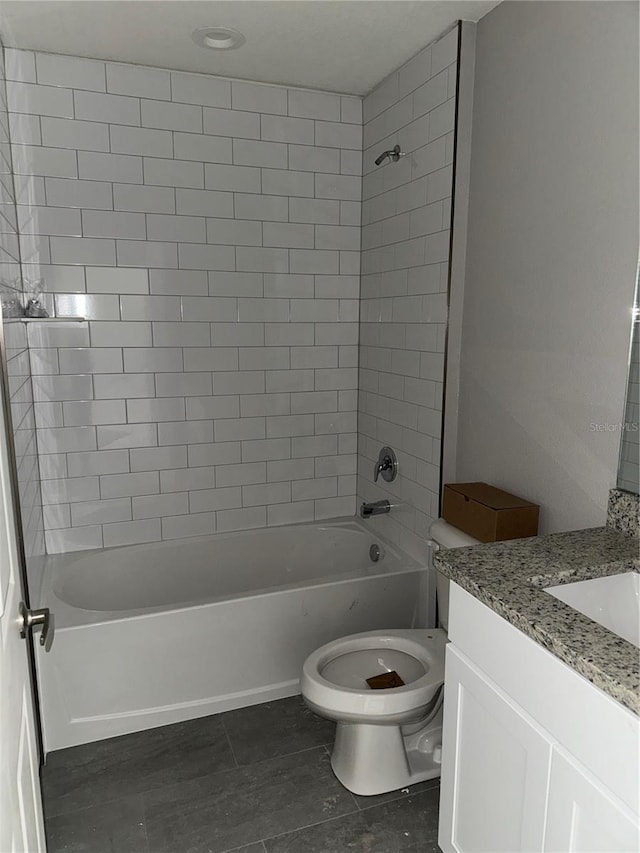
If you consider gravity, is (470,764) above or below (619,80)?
below

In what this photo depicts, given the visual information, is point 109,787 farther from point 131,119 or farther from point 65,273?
point 131,119

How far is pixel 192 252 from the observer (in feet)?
9.46

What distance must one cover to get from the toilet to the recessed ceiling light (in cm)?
197

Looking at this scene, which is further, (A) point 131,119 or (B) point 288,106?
(B) point 288,106

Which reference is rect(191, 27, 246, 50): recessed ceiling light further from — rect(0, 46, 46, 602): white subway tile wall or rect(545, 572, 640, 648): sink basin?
rect(545, 572, 640, 648): sink basin

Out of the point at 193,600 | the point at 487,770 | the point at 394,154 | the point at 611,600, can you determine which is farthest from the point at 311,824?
the point at 394,154

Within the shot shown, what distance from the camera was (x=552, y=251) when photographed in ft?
6.47

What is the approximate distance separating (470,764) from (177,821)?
1.00 metres

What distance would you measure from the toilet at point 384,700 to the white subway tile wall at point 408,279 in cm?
50

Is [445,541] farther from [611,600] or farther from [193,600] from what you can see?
[193,600]

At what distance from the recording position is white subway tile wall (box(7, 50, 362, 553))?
267 cm

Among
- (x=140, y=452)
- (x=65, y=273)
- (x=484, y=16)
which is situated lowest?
(x=140, y=452)

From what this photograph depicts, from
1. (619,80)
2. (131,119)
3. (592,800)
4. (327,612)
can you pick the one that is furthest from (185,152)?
(592,800)

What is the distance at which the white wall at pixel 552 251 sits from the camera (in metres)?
1.72
